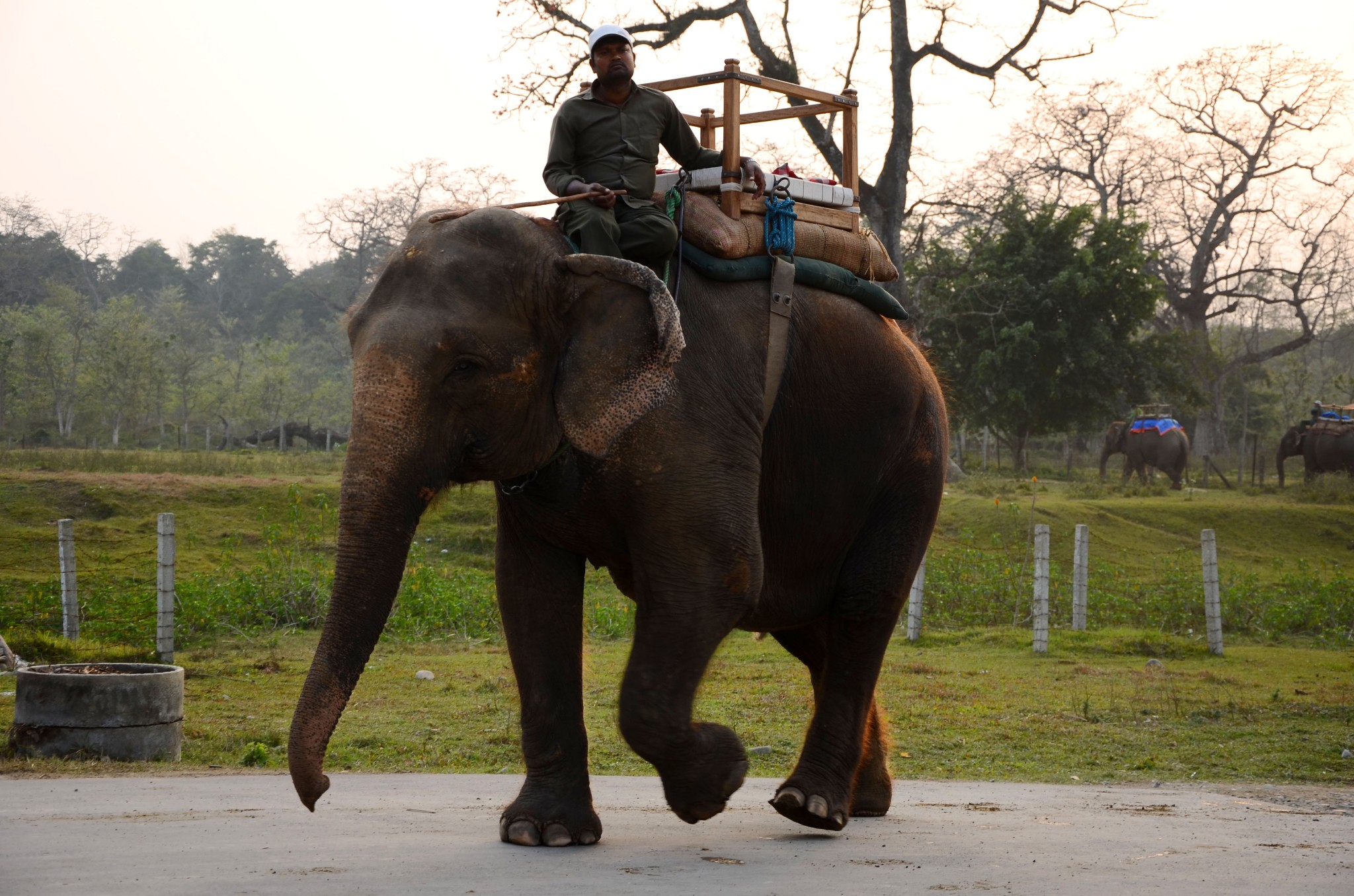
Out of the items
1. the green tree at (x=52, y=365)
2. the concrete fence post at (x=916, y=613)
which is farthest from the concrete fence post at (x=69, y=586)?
the green tree at (x=52, y=365)

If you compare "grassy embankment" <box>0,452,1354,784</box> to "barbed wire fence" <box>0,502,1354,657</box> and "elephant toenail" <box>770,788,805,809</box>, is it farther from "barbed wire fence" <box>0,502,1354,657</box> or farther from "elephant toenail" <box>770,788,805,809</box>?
"elephant toenail" <box>770,788,805,809</box>

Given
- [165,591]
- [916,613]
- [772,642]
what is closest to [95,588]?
[165,591]

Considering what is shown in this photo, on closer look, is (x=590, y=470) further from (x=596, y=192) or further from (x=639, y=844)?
(x=639, y=844)

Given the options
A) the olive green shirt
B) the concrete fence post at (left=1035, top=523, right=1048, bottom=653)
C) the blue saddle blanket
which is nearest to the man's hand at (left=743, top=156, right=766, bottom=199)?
the olive green shirt

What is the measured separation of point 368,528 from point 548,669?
1.03 metres

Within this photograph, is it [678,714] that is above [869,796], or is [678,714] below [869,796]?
above

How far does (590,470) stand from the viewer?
13.6 ft

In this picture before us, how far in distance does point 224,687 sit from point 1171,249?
149 feet

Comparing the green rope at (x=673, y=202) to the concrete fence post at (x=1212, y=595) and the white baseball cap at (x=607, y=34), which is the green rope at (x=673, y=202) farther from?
the concrete fence post at (x=1212, y=595)

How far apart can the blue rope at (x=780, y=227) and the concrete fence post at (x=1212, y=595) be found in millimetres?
9397

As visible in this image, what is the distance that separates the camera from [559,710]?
455cm

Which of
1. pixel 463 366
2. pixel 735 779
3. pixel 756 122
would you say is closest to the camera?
pixel 463 366

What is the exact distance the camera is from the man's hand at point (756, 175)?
4.87 meters

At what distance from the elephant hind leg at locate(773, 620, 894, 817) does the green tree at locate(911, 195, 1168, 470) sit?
26.3 meters
